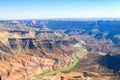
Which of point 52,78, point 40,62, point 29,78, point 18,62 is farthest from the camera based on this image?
point 40,62

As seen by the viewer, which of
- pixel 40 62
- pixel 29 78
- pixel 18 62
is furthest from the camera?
pixel 40 62

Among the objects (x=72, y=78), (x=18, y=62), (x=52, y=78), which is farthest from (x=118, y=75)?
(x=18, y=62)

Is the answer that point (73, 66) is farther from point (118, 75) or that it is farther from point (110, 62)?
point (118, 75)

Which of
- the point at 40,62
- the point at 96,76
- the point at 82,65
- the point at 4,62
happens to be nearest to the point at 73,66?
the point at 82,65

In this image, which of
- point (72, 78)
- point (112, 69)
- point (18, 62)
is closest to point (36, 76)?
point (18, 62)

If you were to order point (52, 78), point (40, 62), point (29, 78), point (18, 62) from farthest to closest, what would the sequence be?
1. point (40, 62)
2. point (18, 62)
3. point (29, 78)
4. point (52, 78)

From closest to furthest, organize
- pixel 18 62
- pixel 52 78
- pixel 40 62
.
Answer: pixel 52 78 < pixel 18 62 < pixel 40 62

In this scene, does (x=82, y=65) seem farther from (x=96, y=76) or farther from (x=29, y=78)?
(x=29, y=78)

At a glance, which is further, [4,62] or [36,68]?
[36,68]

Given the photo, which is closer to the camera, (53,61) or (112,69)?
(112,69)
